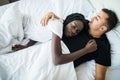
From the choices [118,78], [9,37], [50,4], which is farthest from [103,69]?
[50,4]

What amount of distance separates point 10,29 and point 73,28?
19.0 inches

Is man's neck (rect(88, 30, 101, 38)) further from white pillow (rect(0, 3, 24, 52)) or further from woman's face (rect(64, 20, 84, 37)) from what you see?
white pillow (rect(0, 3, 24, 52))

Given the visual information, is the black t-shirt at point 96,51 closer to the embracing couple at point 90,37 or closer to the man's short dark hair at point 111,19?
the embracing couple at point 90,37

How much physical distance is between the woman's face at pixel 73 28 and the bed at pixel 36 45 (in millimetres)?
104

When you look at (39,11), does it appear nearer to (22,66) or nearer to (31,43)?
(31,43)

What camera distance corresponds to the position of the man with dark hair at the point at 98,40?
4.49 feet

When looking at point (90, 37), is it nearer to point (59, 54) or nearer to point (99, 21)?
point (99, 21)

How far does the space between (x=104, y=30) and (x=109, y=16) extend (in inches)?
4.2

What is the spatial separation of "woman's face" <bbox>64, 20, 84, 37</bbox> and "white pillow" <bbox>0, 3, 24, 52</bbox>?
0.39 metres

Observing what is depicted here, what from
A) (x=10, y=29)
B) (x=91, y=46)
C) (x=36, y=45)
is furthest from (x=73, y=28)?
(x=10, y=29)

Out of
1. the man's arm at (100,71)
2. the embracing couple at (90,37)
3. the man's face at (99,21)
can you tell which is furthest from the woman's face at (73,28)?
the man's arm at (100,71)

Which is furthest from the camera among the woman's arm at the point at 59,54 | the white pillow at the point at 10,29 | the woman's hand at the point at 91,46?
the white pillow at the point at 10,29

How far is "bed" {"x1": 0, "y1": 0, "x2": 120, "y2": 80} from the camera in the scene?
1204 millimetres

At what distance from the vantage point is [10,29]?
4.80ft
